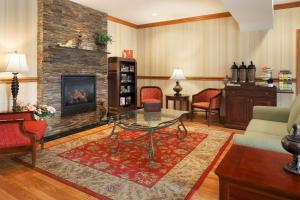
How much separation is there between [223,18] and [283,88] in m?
2.13

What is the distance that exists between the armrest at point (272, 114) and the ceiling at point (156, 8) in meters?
2.30

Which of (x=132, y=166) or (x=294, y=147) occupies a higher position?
(x=294, y=147)

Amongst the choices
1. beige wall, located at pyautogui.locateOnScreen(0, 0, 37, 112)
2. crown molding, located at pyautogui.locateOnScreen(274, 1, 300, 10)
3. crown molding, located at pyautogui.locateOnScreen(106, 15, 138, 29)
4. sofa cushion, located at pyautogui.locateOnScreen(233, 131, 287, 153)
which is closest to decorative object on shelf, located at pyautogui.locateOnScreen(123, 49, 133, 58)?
crown molding, located at pyautogui.locateOnScreen(106, 15, 138, 29)

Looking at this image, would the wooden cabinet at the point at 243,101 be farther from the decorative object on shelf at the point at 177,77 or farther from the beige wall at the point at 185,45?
the decorative object on shelf at the point at 177,77

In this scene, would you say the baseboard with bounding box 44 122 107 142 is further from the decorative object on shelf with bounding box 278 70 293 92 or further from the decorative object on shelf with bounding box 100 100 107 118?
the decorative object on shelf with bounding box 278 70 293 92

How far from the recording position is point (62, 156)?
303 cm

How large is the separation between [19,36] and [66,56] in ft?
2.82

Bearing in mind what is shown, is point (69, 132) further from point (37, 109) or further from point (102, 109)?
point (102, 109)

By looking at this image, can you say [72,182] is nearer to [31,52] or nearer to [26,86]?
[26,86]

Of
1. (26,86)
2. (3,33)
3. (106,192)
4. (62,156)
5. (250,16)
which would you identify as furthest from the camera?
(250,16)

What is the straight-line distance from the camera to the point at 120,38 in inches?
237

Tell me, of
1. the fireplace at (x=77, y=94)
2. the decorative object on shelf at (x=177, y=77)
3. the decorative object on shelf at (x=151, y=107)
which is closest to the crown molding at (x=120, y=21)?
the fireplace at (x=77, y=94)

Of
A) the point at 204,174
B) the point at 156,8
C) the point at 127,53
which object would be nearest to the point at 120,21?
the point at 127,53

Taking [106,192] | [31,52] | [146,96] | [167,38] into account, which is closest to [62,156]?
[106,192]
